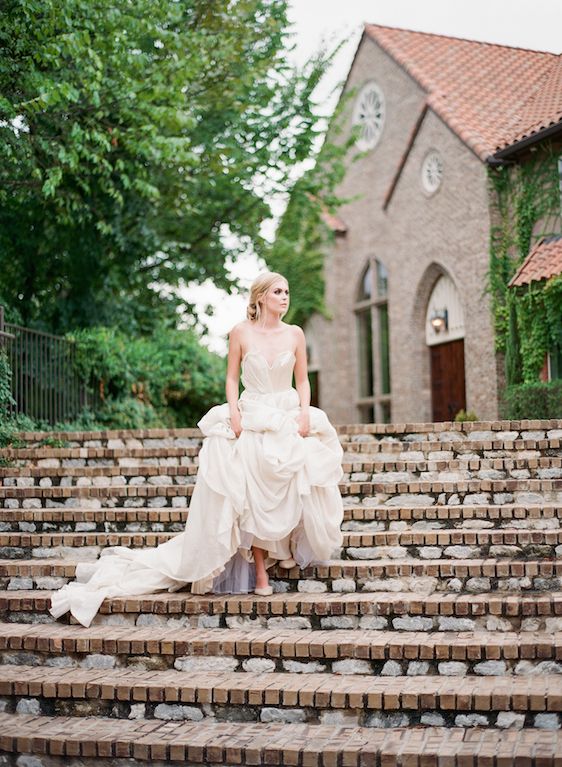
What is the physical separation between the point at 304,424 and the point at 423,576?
4.46 feet

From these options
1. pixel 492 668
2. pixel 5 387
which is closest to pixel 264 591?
pixel 492 668

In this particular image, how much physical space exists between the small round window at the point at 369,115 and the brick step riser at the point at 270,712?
1904cm

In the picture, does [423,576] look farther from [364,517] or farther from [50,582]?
[50,582]

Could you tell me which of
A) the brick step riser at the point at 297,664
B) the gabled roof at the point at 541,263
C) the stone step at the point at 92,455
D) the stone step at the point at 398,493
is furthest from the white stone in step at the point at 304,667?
the gabled roof at the point at 541,263

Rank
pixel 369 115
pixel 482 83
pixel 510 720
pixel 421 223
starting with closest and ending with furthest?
pixel 510 720 → pixel 421 223 → pixel 482 83 → pixel 369 115

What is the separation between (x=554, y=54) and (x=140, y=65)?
47.7ft

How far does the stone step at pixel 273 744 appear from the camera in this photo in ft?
15.8

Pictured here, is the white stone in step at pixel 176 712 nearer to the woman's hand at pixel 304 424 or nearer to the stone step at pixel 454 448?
the woman's hand at pixel 304 424

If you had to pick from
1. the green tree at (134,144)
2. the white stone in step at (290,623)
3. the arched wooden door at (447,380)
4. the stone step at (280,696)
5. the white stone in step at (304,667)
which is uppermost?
the green tree at (134,144)

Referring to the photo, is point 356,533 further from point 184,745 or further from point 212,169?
point 212,169

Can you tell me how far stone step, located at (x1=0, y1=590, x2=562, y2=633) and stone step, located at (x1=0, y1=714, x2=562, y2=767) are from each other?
95 centimetres

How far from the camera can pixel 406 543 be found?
23.7 feet

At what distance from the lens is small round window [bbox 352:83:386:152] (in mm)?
23000

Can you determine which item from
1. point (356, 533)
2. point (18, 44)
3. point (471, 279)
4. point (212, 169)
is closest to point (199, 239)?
point (212, 169)
